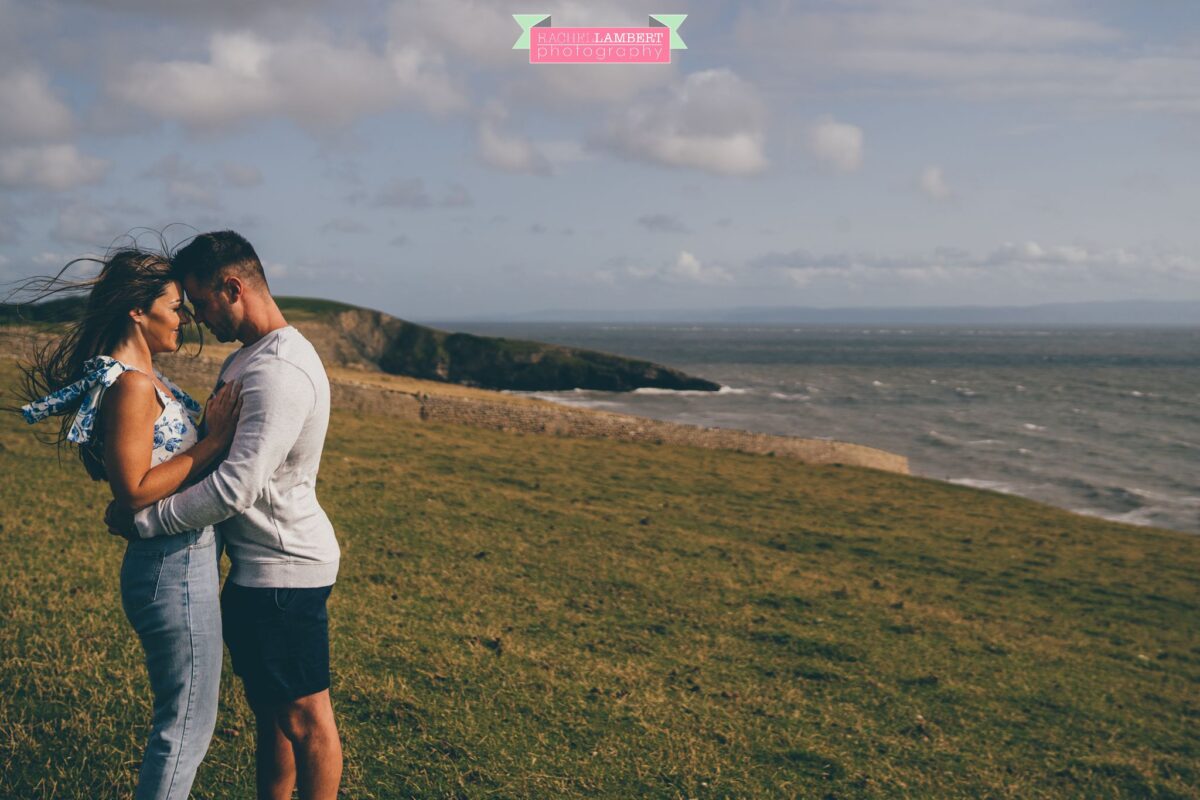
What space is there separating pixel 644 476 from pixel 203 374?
16.1 metres

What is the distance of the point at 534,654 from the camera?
8.62 metres

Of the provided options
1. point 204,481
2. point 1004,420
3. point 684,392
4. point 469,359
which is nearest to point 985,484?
point 1004,420

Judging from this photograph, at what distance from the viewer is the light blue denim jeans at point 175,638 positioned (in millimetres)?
3574

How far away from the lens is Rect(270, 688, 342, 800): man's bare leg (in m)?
3.99

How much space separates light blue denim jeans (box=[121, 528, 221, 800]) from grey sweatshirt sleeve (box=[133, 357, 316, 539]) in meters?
0.15

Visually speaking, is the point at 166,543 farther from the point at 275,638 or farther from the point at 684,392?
the point at 684,392

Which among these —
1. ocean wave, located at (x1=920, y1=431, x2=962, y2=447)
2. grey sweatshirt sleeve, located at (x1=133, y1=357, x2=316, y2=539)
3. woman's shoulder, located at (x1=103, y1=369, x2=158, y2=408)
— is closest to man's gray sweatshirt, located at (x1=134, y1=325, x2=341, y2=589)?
grey sweatshirt sleeve, located at (x1=133, y1=357, x2=316, y2=539)

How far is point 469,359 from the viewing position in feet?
232

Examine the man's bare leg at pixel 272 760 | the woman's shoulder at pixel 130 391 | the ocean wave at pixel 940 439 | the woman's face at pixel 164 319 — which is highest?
the woman's face at pixel 164 319

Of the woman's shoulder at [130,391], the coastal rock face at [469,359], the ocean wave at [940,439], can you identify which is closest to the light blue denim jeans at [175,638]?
the woman's shoulder at [130,391]

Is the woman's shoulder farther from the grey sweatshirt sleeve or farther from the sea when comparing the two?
the sea

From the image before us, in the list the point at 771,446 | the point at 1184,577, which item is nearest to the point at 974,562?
the point at 1184,577

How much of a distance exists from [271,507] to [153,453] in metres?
0.55

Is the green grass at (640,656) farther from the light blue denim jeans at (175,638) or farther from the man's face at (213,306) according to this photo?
the man's face at (213,306)
